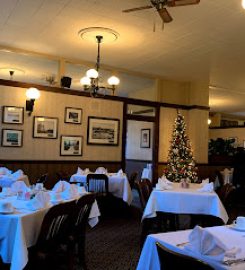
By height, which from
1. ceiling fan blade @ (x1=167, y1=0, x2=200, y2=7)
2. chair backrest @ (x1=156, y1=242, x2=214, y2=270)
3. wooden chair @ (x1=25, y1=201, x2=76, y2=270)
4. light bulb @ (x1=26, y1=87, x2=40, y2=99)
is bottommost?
wooden chair @ (x1=25, y1=201, x2=76, y2=270)

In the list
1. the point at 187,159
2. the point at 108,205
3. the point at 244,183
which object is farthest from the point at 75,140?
the point at 244,183

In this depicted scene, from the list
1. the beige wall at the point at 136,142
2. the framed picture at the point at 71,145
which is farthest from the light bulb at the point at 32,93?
the beige wall at the point at 136,142

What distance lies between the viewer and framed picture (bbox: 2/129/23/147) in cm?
766

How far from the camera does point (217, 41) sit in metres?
6.79

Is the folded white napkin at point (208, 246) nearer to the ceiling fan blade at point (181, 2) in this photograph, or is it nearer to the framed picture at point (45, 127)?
the ceiling fan blade at point (181, 2)

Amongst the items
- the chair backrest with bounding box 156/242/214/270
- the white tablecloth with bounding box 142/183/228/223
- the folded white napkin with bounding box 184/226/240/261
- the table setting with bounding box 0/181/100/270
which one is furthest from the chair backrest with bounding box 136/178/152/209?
the chair backrest with bounding box 156/242/214/270

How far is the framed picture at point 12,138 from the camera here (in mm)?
7660

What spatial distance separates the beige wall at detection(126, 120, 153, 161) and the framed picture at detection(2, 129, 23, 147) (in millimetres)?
4580

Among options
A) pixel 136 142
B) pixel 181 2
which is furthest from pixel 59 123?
pixel 181 2

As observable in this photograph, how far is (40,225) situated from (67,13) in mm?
3956

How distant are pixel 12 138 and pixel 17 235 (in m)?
5.35

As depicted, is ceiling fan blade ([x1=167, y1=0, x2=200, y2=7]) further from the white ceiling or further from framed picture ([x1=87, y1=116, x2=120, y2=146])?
framed picture ([x1=87, y1=116, x2=120, y2=146])

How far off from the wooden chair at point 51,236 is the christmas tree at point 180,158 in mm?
5731

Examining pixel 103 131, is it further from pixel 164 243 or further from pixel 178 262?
pixel 178 262
